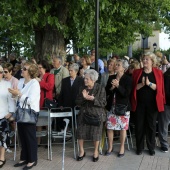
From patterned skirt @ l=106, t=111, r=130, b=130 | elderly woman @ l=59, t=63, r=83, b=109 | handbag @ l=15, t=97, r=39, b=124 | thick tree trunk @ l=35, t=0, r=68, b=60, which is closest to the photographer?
handbag @ l=15, t=97, r=39, b=124

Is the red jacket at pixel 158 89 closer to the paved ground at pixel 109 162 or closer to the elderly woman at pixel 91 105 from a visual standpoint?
the elderly woman at pixel 91 105

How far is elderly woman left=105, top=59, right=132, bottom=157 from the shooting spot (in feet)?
19.5

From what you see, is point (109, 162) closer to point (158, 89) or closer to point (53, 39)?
point (158, 89)

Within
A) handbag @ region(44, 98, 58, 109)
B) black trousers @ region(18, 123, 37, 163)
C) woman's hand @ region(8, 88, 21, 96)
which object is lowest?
black trousers @ region(18, 123, 37, 163)

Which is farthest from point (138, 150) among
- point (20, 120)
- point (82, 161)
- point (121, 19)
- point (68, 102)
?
point (121, 19)

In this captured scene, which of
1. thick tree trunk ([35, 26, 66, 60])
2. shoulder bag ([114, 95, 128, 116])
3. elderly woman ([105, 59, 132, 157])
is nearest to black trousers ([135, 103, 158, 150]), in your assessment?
elderly woman ([105, 59, 132, 157])

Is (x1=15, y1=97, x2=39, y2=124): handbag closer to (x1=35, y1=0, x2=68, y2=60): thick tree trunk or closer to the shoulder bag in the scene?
Answer: the shoulder bag

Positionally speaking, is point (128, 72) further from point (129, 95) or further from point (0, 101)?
point (0, 101)

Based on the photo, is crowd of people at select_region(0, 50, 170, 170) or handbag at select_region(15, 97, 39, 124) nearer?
handbag at select_region(15, 97, 39, 124)

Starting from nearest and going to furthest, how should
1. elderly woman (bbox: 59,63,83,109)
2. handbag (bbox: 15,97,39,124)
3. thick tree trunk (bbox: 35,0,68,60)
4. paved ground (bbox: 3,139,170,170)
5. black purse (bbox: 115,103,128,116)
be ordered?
handbag (bbox: 15,97,39,124) → paved ground (bbox: 3,139,170,170) → black purse (bbox: 115,103,128,116) → elderly woman (bbox: 59,63,83,109) → thick tree trunk (bbox: 35,0,68,60)

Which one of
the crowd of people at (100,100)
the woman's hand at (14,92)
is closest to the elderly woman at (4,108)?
the crowd of people at (100,100)

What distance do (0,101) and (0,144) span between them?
77cm

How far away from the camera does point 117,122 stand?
19.9 ft

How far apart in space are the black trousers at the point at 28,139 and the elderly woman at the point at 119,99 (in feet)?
4.93
